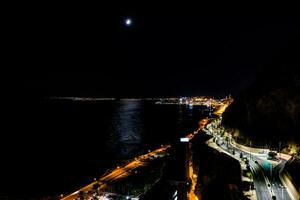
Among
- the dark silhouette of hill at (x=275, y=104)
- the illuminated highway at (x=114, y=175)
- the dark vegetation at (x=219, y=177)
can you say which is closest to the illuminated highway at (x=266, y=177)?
the dark vegetation at (x=219, y=177)

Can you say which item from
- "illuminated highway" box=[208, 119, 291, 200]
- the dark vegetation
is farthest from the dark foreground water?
"illuminated highway" box=[208, 119, 291, 200]

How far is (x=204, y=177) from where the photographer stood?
23625 mm

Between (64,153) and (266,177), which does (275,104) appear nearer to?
(266,177)

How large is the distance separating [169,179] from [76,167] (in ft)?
75.6

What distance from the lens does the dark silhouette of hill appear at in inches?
1164

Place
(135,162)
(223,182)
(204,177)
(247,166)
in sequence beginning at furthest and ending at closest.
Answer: (135,162) < (204,177) < (247,166) < (223,182)

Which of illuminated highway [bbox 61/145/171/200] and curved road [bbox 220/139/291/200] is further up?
curved road [bbox 220/139/291/200]

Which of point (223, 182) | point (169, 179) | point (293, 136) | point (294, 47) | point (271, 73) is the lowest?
point (169, 179)

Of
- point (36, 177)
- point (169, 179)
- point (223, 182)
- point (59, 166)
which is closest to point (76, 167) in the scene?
point (59, 166)

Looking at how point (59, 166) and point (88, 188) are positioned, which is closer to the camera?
point (88, 188)

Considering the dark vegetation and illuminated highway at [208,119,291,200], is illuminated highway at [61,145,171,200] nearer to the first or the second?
the dark vegetation

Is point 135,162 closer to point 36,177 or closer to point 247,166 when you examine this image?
point 36,177

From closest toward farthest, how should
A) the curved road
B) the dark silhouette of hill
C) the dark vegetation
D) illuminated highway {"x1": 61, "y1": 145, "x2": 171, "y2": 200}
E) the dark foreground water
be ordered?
the curved road
the dark vegetation
illuminated highway {"x1": 61, "y1": 145, "x2": 171, "y2": 200}
the dark silhouette of hill
the dark foreground water

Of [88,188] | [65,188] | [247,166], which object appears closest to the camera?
[247,166]
